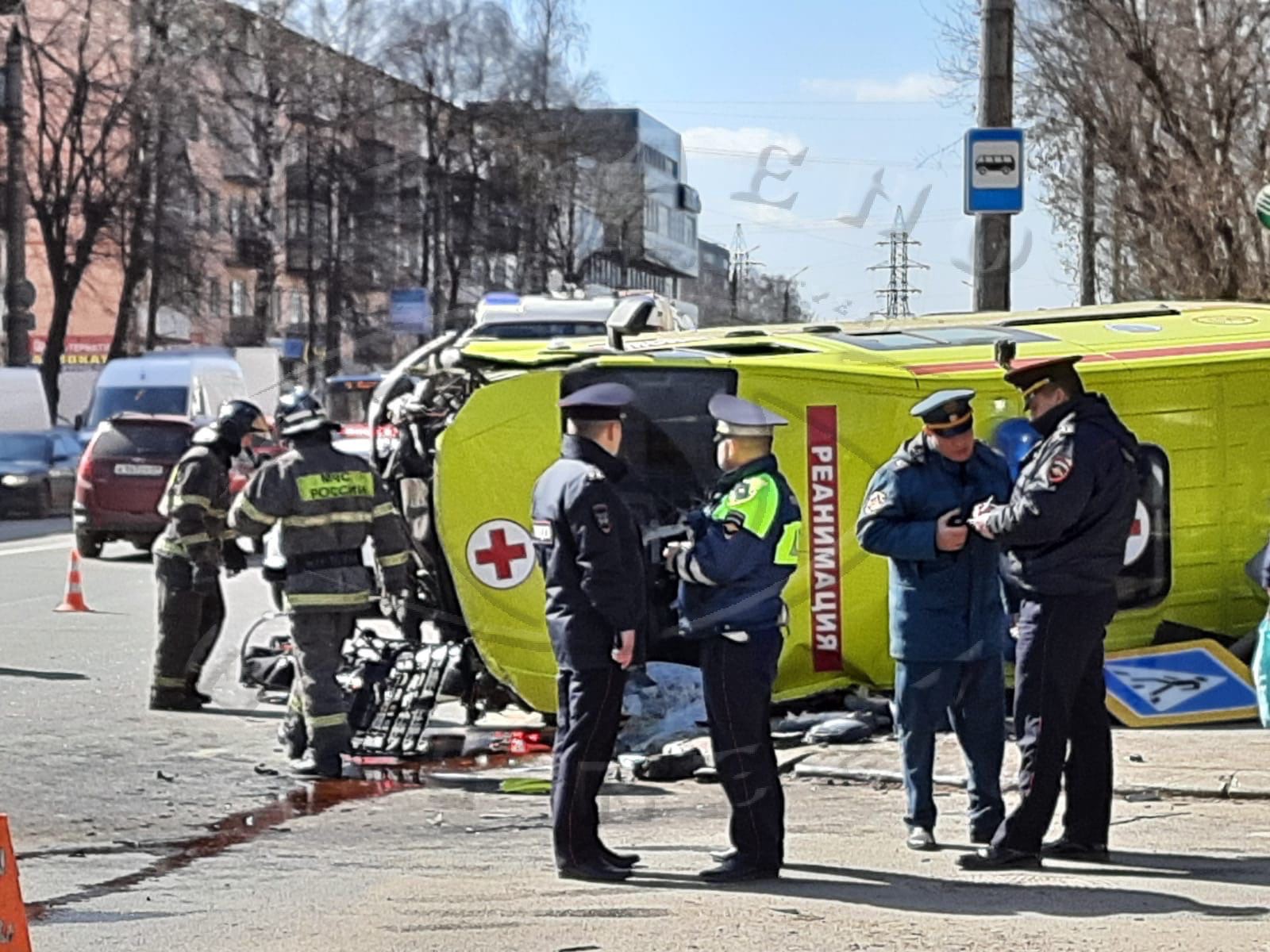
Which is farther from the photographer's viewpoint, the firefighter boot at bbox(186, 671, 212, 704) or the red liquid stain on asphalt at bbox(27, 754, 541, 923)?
the firefighter boot at bbox(186, 671, 212, 704)

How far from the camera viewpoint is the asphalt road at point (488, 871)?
6.46 metres

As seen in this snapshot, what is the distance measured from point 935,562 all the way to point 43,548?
66.0ft

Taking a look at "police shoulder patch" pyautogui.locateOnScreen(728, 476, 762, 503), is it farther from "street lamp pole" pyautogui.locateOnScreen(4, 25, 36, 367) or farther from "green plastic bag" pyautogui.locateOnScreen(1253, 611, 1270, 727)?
"street lamp pole" pyautogui.locateOnScreen(4, 25, 36, 367)

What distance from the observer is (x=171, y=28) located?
47188 mm

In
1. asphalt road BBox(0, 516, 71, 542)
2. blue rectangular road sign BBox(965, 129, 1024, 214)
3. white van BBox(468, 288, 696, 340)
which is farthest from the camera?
asphalt road BBox(0, 516, 71, 542)

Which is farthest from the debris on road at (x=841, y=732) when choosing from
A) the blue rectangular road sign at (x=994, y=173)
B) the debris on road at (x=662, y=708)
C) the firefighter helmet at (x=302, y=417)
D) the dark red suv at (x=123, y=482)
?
the dark red suv at (x=123, y=482)

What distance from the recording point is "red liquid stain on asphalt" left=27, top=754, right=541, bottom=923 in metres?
7.39

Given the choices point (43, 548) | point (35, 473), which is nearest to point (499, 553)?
point (43, 548)

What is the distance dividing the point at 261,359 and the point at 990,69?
29.6 meters

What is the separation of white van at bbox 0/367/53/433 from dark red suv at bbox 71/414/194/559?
1160 centimetres

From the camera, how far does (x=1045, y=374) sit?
293 inches

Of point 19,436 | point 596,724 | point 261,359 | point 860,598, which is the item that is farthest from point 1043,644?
point 261,359

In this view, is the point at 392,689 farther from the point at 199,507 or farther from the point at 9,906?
the point at 9,906

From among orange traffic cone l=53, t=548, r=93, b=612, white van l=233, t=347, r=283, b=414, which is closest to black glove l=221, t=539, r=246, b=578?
orange traffic cone l=53, t=548, r=93, b=612
